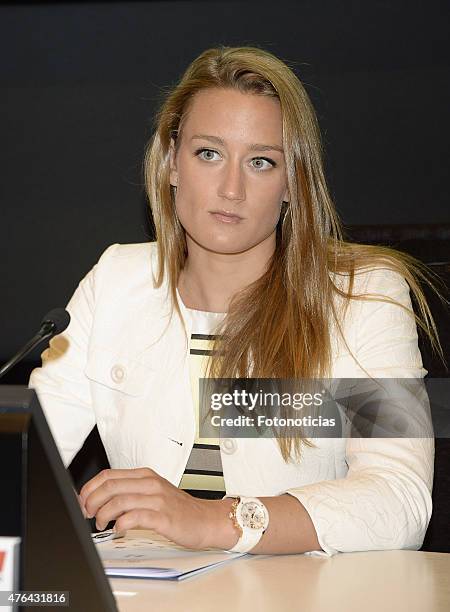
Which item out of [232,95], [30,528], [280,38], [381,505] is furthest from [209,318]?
[280,38]

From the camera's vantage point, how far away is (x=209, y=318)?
1960mm

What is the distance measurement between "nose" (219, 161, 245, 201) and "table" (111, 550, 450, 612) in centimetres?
71

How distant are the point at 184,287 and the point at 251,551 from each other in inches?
31.2

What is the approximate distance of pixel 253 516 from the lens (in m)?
1.36

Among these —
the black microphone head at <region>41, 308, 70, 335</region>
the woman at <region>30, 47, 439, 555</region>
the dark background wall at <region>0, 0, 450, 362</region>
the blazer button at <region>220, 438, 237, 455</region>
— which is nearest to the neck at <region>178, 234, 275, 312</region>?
the woman at <region>30, 47, 439, 555</region>

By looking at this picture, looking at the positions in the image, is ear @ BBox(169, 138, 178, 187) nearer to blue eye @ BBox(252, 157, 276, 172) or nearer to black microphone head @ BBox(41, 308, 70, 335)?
blue eye @ BBox(252, 157, 276, 172)

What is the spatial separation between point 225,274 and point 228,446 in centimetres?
35

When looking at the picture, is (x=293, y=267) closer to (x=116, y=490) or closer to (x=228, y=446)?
(x=228, y=446)

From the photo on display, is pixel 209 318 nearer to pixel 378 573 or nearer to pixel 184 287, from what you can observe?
pixel 184 287

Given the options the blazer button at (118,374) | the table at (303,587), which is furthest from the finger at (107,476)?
the blazer button at (118,374)

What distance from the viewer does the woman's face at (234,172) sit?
6.04ft

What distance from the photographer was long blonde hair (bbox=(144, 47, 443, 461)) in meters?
1.82

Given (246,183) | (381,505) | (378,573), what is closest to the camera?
(378,573)

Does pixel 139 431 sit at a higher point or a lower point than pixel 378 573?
higher
